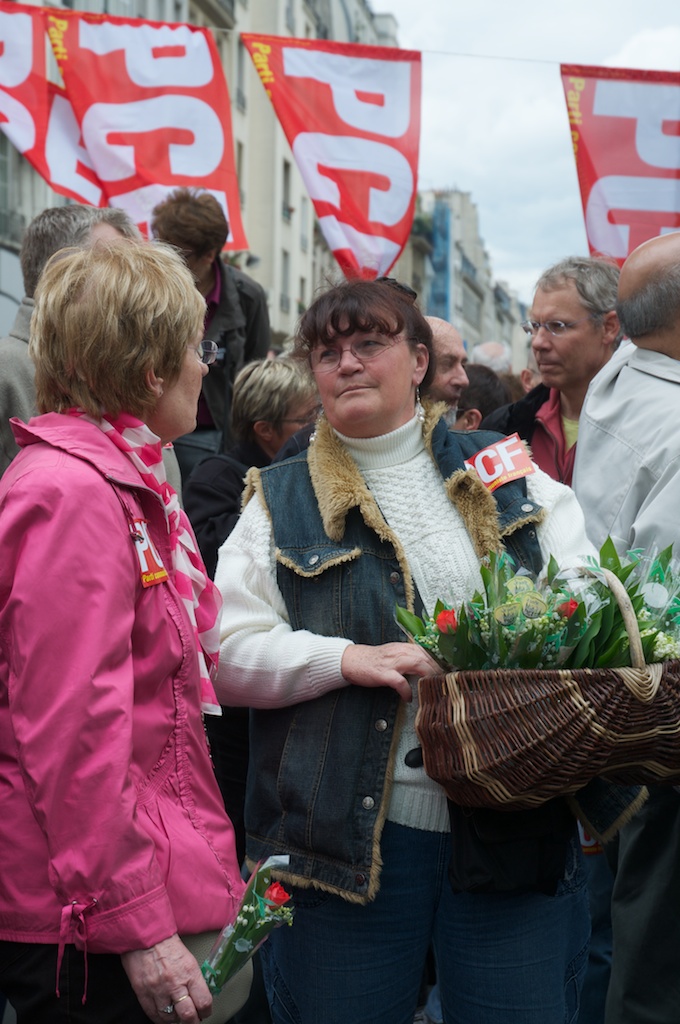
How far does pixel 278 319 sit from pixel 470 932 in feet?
111

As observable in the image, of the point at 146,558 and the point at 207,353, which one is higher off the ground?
the point at 207,353

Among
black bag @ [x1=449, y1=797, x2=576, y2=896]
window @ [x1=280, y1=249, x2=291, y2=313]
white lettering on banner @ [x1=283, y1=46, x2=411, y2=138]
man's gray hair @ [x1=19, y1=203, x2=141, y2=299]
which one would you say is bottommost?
window @ [x1=280, y1=249, x2=291, y2=313]

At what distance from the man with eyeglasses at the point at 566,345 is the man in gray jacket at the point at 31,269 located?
5.36 ft

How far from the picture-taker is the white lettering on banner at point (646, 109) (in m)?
6.63

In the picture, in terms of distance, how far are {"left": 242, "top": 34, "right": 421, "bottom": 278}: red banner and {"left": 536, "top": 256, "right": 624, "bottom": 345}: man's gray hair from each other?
2093 mm

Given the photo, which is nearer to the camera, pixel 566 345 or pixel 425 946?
pixel 425 946

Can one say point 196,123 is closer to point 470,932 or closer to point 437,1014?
point 437,1014

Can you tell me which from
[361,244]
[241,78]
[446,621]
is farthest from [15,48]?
[241,78]

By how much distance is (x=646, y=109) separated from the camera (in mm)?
6676

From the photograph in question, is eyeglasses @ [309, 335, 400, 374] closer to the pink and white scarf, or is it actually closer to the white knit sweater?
the white knit sweater

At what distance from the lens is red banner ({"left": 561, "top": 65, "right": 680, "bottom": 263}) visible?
6.52 metres

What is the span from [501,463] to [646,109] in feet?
16.1

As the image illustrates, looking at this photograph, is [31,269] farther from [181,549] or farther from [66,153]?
[66,153]

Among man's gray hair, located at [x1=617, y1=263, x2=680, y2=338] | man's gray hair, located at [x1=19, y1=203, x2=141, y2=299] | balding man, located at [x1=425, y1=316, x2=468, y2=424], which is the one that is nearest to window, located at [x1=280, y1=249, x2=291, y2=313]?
balding man, located at [x1=425, y1=316, x2=468, y2=424]
